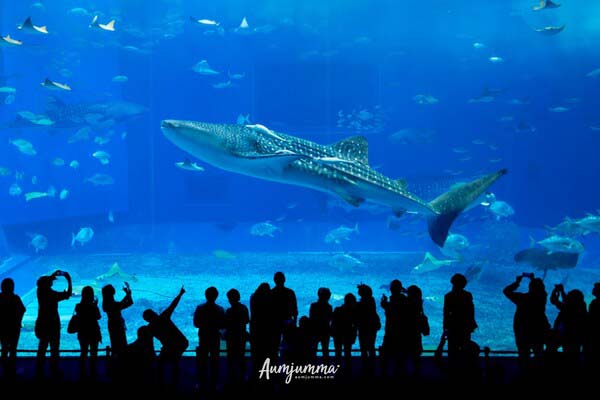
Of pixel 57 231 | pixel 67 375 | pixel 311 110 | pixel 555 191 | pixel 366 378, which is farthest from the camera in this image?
pixel 311 110

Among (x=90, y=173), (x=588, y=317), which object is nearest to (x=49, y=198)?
(x=90, y=173)

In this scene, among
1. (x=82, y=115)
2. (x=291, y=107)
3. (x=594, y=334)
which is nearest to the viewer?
(x=594, y=334)

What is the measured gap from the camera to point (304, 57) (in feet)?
82.2

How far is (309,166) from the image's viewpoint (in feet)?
15.1

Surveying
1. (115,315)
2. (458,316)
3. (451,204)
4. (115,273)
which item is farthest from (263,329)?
(115,273)

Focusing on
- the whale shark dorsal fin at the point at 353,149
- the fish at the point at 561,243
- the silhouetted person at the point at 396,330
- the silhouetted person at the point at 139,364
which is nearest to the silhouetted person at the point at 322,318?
the silhouetted person at the point at 396,330

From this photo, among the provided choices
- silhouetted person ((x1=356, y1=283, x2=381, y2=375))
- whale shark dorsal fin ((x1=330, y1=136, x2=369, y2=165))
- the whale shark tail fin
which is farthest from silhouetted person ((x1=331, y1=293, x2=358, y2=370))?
whale shark dorsal fin ((x1=330, y1=136, x2=369, y2=165))

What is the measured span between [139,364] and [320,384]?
1231 millimetres

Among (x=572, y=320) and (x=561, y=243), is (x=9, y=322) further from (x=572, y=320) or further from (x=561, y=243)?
(x=561, y=243)

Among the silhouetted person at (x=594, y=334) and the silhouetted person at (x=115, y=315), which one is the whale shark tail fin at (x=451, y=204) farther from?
the silhouetted person at (x=115, y=315)

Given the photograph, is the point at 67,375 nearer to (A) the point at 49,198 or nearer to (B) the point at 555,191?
(A) the point at 49,198

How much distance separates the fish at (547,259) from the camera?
1049 cm

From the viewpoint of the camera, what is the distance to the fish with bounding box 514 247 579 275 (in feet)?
34.4

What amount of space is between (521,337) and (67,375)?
138 inches
